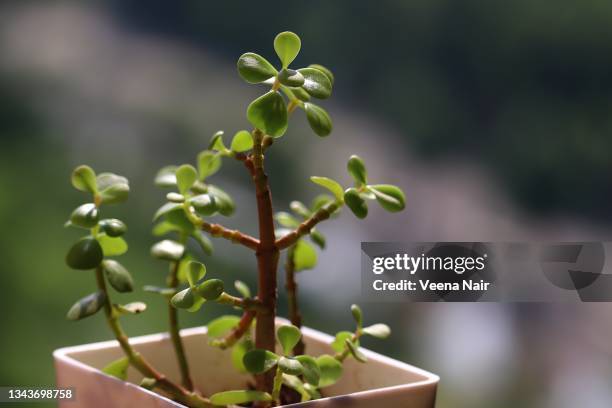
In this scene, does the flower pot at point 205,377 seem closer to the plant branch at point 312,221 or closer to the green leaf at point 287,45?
the plant branch at point 312,221

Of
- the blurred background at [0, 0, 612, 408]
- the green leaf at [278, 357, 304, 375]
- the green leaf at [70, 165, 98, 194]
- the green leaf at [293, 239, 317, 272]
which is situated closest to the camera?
the green leaf at [278, 357, 304, 375]

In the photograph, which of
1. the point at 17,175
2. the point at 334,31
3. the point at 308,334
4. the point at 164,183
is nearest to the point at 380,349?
the point at 334,31

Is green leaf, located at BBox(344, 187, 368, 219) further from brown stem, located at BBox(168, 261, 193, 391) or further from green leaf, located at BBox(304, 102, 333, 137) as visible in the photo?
brown stem, located at BBox(168, 261, 193, 391)

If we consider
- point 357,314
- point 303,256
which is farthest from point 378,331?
point 303,256

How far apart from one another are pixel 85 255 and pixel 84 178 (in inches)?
2.6

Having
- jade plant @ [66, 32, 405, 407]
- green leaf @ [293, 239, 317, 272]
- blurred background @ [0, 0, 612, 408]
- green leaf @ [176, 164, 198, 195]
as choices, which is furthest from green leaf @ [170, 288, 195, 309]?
blurred background @ [0, 0, 612, 408]

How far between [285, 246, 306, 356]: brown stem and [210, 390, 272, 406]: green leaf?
0.15 m

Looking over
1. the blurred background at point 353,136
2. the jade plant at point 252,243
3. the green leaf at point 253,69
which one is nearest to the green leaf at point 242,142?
the jade plant at point 252,243

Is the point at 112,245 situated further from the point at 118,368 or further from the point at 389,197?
the point at 389,197

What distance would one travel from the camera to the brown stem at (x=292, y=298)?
78 centimetres

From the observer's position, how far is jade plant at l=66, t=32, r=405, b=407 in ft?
2.00

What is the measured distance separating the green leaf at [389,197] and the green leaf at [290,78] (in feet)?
0.39

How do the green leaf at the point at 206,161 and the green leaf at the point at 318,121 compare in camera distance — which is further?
the green leaf at the point at 206,161

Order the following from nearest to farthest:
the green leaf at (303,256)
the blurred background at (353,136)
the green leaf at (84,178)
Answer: the green leaf at (84,178) < the green leaf at (303,256) < the blurred background at (353,136)
